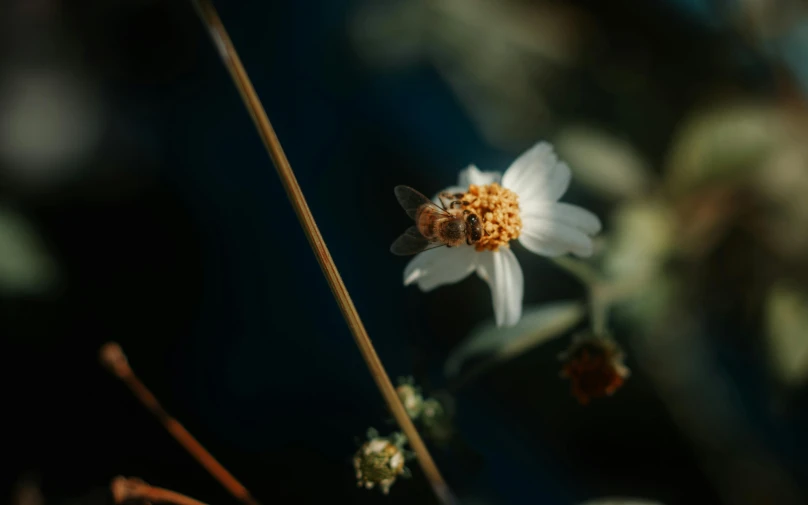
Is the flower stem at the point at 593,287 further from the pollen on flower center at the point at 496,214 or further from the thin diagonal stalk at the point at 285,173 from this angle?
the thin diagonal stalk at the point at 285,173

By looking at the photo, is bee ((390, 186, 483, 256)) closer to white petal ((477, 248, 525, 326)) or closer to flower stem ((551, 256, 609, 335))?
white petal ((477, 248, 525, 326))

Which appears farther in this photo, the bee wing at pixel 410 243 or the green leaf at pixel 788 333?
the green leaf at pixel 788 333

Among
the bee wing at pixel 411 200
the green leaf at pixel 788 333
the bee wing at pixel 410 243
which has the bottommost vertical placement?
the green leaf at pixel 788 333

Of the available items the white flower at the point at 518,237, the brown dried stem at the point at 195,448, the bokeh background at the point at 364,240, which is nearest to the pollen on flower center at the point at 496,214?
the white flower at the point at 518,237

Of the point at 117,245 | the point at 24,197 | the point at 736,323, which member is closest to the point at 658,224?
the point at 736,323

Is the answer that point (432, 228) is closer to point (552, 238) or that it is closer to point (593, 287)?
point (552, 238)

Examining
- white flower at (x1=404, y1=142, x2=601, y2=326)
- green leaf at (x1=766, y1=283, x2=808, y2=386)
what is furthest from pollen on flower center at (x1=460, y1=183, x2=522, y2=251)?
green leaf at (x1=766, y1=283, x2=808, y2=386)
